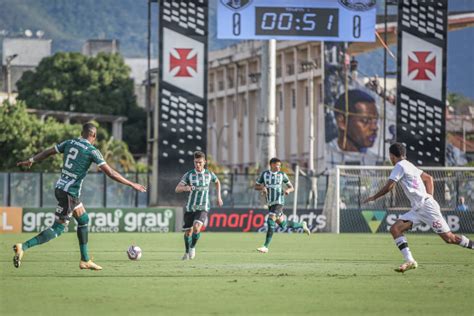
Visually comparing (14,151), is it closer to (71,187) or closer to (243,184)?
(243,184)

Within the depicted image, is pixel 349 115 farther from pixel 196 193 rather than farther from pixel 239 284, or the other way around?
pixel 239 284

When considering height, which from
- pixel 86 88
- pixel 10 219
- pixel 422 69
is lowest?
pixel 10 219

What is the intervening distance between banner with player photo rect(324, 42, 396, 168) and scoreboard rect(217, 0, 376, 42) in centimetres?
4371

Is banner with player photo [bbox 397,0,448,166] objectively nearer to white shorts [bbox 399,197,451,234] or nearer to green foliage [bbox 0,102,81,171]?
white shorts [bbox 399,197,451,234]

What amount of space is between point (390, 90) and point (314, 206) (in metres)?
45.5

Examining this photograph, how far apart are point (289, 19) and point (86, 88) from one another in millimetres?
63192

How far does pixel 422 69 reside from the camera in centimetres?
4212

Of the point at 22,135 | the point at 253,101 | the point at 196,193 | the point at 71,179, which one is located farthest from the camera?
the point at 253,101

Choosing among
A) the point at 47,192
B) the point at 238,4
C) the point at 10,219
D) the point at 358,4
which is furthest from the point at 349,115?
the point at 238,4

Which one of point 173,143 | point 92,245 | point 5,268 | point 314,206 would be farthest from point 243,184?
point 5,268

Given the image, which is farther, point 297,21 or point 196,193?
point 297,21

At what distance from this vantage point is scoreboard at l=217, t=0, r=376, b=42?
39.2 meters

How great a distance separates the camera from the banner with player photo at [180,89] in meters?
40.8

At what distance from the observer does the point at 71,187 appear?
1856 centimetres
